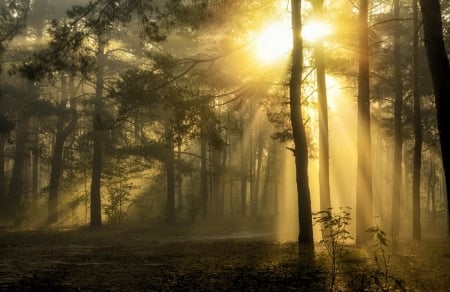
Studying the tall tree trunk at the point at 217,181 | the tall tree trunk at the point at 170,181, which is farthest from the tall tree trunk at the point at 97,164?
the tall tree trunk at the point at 217,181

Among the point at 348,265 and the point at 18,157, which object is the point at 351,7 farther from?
the point at 18,157

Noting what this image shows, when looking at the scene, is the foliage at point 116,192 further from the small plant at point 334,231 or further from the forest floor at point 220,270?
the small plant at point 334,231

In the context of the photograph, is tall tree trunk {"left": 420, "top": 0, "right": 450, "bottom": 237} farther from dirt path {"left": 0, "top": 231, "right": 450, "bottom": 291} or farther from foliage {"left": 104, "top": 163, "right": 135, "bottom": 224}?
foliage {"left": 104, "top": 163, "right": 135, "bottom": 224}

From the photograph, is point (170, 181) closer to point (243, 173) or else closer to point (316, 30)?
point (243, 173)

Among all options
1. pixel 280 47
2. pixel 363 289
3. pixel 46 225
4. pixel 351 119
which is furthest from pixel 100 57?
pixel 351 119

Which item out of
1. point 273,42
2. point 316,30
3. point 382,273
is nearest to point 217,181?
point 273,42

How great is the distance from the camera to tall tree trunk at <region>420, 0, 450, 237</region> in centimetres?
927

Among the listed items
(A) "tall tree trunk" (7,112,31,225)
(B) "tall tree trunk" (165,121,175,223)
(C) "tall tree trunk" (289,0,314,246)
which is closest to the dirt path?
(C) "tall tree trunk" (289,0,314,246)

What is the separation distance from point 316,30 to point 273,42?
1.70m

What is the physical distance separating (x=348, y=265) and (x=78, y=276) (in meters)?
5.72

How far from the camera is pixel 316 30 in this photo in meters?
18.7

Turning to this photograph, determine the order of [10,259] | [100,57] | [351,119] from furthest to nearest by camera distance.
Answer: [351,119], [100,57], [10,259]

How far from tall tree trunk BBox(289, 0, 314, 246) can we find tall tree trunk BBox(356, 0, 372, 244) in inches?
84.6

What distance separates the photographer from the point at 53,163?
34844 millimetres
